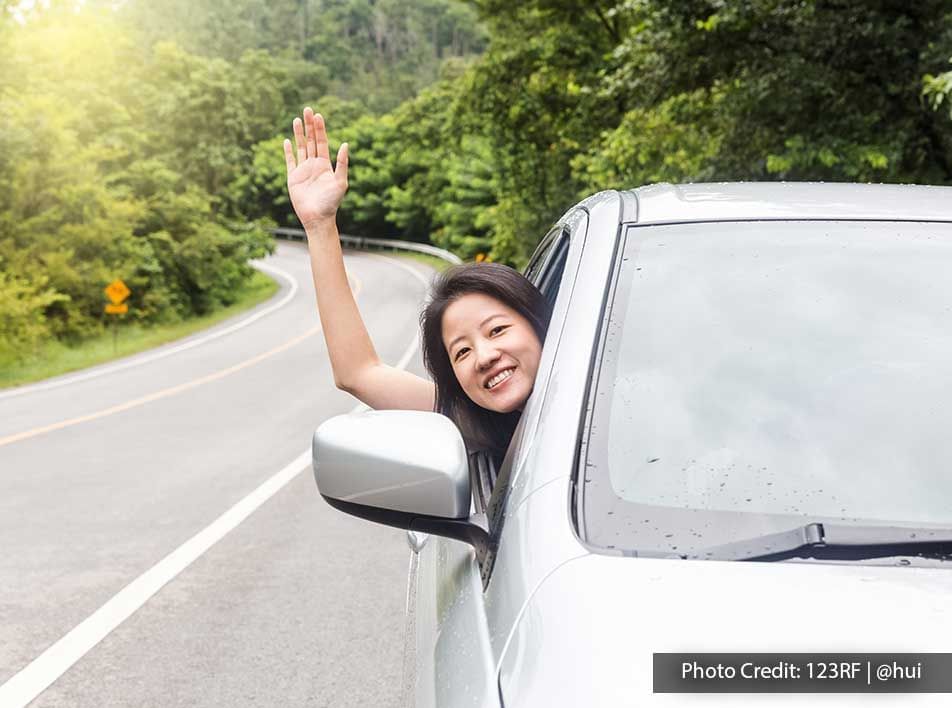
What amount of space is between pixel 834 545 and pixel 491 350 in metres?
1.15

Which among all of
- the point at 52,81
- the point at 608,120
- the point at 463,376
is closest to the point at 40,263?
the point at 52,81

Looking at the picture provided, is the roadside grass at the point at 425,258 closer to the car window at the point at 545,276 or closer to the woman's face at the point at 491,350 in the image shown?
the car window at the point at 545,276

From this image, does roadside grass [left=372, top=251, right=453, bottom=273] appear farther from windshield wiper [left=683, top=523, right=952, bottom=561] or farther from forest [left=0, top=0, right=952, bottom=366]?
windshield wiper [left=683, top=523, right=952, bottom=561]

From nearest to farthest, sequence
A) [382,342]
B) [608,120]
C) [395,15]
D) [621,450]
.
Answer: [621,450] → [382,342] → [608,120] → [395,15]

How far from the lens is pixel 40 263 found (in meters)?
31.7

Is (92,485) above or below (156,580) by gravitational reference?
below

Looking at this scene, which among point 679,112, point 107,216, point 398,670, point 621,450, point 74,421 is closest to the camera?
point 621,450

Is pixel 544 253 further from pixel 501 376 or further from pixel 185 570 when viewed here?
pixel 185 570

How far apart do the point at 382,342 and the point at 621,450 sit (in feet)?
83.5

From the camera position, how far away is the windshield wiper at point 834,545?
5.42ft

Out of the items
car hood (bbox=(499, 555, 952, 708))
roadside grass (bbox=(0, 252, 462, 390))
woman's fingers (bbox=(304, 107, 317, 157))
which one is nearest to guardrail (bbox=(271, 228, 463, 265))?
roadside grass (bbox=(0, 252, 462, 390))

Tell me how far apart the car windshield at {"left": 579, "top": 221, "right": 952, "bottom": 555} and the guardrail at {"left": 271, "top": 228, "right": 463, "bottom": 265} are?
5571 cm

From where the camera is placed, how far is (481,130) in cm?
3253

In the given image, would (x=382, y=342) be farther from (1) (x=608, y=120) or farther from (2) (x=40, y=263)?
(2) (x=40, y=263)
